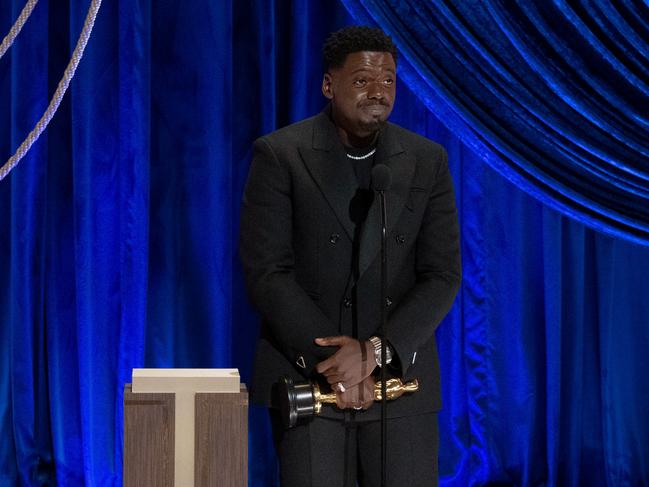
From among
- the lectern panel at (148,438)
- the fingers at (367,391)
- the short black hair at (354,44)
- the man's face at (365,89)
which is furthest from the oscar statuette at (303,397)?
the short black hair at (354,44)

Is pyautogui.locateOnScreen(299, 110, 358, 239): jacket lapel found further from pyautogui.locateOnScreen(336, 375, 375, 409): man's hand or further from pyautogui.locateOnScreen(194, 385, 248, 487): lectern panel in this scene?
pyautogui.locateOnScreen(194, 385, 248, 487): lectern panel

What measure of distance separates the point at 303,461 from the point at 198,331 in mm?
1258

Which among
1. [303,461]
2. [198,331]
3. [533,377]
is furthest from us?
[533,377]

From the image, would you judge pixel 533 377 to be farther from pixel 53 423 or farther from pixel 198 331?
pixel 53 423

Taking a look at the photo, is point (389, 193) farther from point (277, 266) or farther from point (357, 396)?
point (357, 396)

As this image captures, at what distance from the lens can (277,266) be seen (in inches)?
80.7

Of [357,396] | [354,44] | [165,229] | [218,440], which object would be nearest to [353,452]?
[357,396]

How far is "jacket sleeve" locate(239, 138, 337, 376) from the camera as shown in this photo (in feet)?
6.62

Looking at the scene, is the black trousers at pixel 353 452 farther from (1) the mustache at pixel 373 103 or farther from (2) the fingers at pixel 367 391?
(1) the mustache at pixel 373 103

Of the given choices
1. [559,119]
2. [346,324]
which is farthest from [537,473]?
[346,324]

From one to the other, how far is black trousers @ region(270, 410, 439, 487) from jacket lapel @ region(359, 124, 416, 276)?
341 mm

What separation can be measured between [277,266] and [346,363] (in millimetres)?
262

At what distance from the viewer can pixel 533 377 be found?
134 inches

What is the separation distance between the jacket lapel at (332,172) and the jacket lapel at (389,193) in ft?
0.16
